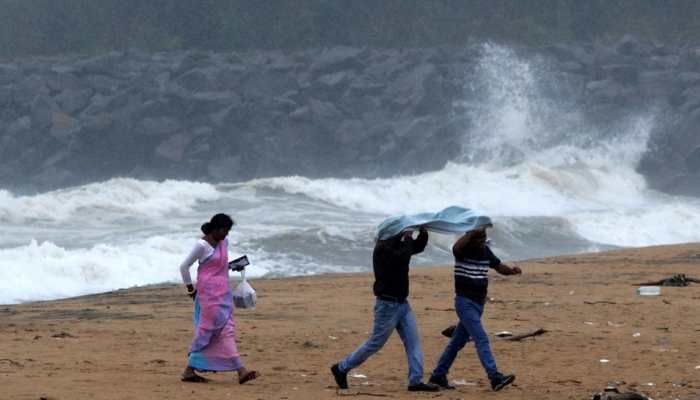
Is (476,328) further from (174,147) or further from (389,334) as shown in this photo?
(174,147)

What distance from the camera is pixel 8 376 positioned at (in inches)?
353

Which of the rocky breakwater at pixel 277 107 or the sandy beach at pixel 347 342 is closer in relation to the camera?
the sandy beach at pixel 347 342

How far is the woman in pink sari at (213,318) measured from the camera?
8930 mm

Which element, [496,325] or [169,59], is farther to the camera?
[169,59]

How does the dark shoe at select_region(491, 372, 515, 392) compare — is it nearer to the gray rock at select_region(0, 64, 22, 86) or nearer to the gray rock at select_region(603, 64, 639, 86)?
the gray rock at select_region(603, 64, 639, 86)

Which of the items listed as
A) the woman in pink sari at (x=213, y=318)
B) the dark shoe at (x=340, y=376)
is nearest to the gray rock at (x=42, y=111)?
the woman in pink sari at (x=213, y=318)

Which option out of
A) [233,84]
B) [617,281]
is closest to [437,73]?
[233,84]

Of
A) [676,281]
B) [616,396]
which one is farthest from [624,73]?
[616,396]

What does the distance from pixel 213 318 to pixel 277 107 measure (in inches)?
1907

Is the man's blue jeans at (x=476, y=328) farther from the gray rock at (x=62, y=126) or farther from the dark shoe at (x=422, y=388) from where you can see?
the gray rock at (x=62, y=126)

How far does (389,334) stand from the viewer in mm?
8719

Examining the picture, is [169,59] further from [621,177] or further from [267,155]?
[621,177]

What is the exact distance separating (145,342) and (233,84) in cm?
4863

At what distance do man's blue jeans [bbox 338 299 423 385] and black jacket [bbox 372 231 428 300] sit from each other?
0.09m
